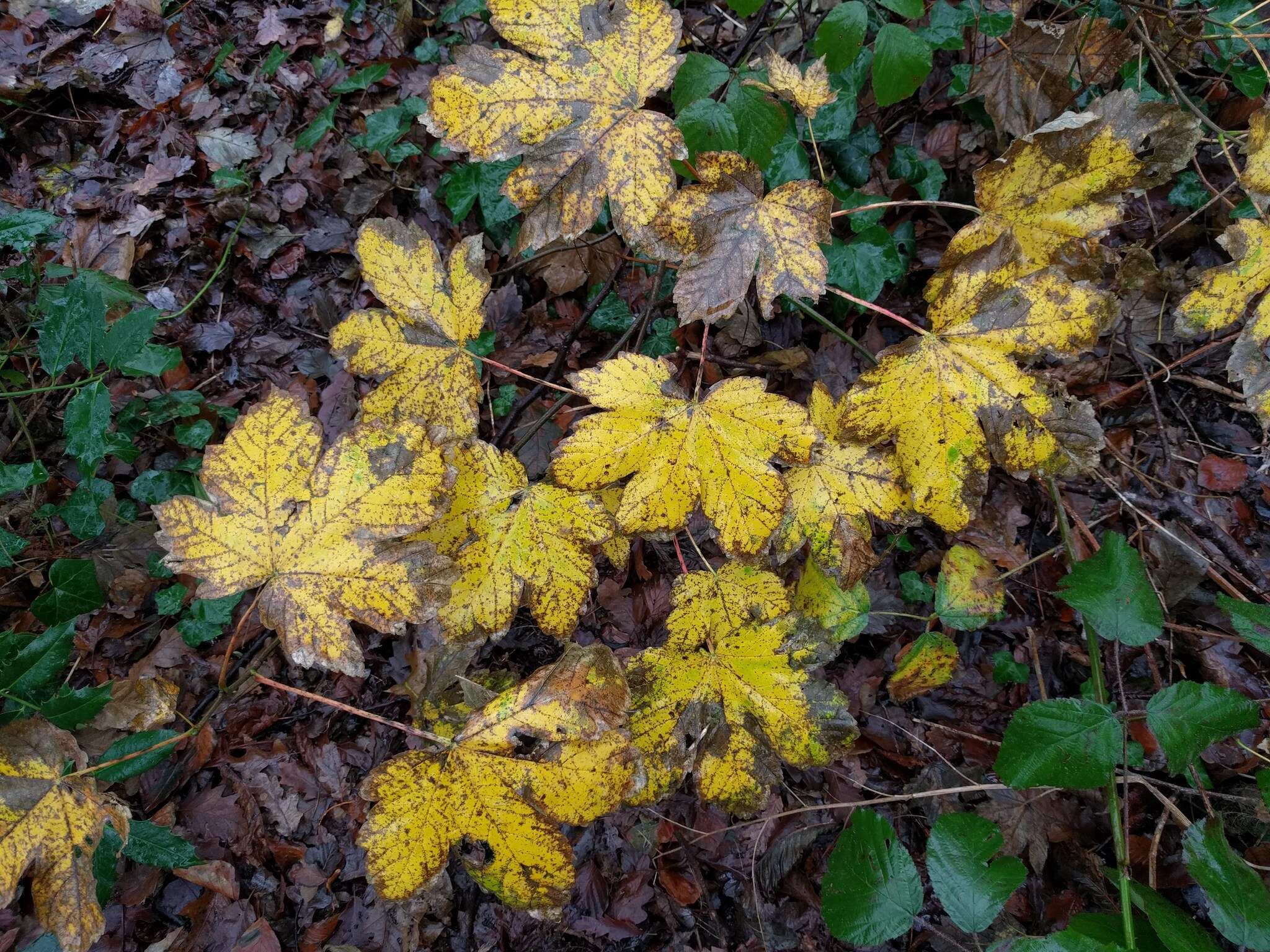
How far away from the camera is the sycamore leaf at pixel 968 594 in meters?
1.86

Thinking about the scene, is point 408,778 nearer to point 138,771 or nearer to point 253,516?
point 253,516

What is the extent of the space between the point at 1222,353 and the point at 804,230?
210 centimetres

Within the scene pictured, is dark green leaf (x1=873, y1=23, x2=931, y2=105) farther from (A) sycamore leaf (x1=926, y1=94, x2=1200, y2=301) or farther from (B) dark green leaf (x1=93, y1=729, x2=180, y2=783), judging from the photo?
(B) dark green leaf (x1=93, y1=729, x2=180, y2=783)

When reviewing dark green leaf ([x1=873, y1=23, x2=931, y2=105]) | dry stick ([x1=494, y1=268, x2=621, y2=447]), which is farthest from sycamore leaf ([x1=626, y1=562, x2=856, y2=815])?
dark green leaf ([x1=873, y1=23, x2=931, y2=105])

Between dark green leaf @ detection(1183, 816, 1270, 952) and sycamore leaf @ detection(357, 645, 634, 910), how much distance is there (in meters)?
1.14

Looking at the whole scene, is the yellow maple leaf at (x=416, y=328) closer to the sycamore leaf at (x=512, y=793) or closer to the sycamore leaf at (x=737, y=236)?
the sycamore leaf at (x=737, y=236)

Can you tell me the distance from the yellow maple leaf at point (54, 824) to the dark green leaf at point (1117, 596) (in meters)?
2.15

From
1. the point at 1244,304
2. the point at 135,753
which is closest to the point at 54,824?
the point at 135,753

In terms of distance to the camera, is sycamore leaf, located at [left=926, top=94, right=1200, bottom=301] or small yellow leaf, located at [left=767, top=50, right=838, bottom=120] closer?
sycamore leaf, located at [left=926, top=94, right=1200, bottom=301]

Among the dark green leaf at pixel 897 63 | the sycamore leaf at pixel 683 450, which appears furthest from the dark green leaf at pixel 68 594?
the dark green leaf at pixel 897 63

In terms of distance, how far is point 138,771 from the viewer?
5.58 feet

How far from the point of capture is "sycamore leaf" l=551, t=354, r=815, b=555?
1394 millimetres

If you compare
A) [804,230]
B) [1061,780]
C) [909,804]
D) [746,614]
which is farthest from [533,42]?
[909,804]

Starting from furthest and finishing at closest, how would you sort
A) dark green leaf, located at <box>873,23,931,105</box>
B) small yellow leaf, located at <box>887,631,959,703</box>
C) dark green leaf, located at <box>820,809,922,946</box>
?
small yellow leaf, located at <box>887,631,959,703</box> < dark green leaf, located at <box>873,23,931,105</box> < dark green leaf, located at <box>820,809,922,946</box>
